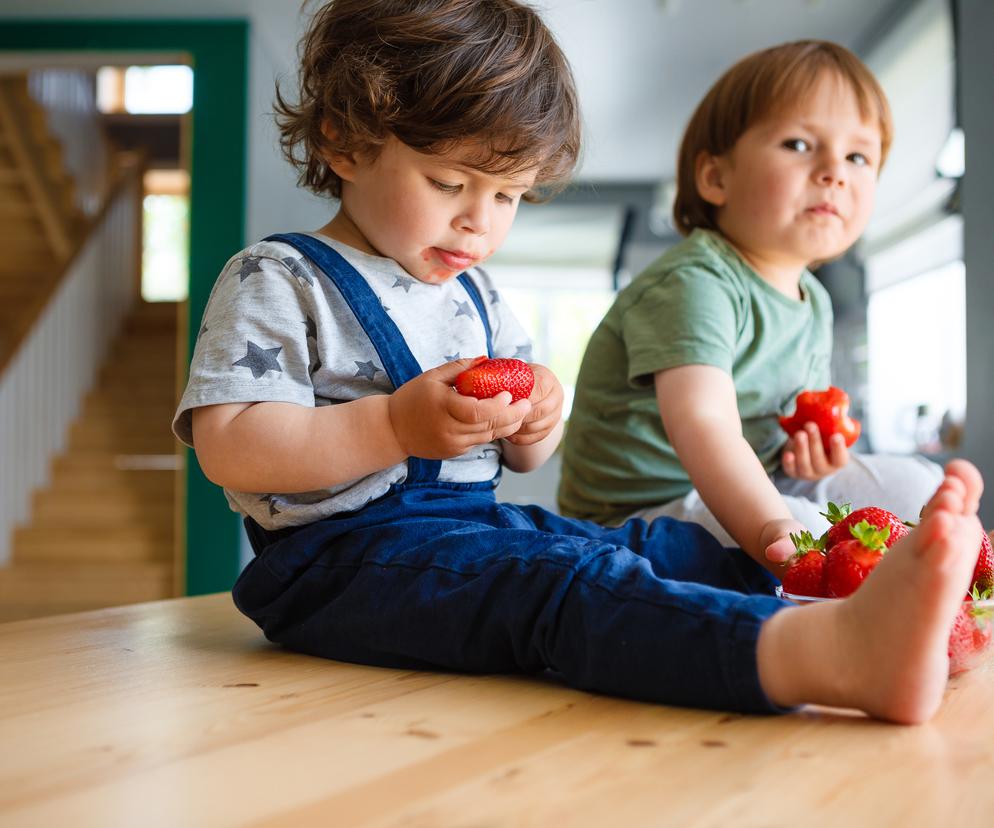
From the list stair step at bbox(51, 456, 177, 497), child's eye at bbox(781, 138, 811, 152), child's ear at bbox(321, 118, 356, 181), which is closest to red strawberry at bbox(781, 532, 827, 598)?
child's ear at bbox(321, 118, 356, 181)

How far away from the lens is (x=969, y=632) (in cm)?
90

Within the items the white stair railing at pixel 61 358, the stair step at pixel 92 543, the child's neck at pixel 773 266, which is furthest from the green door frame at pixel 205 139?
the child's neck at pixel 773 266

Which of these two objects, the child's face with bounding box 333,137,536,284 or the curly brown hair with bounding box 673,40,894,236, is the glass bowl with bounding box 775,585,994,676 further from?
the curly brown hair with bounding box 673,40,894,236

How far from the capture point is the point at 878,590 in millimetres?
714

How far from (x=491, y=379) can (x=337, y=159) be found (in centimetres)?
38

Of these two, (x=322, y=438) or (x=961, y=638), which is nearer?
(x=961, y=638)

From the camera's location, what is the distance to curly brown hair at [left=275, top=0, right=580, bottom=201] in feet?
3.61

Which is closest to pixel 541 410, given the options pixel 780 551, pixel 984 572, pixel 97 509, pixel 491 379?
pixel 491 379

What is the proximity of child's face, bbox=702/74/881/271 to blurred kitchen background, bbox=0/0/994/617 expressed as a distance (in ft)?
3.88

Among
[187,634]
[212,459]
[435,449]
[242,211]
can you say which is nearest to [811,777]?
[435,449]

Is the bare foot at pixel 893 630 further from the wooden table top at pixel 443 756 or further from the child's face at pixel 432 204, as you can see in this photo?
the child's face at pixel 432 204

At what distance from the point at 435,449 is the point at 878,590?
0.42 metres

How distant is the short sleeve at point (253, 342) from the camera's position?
1.02 meters

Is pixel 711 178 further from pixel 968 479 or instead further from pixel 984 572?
pixel 968 479
